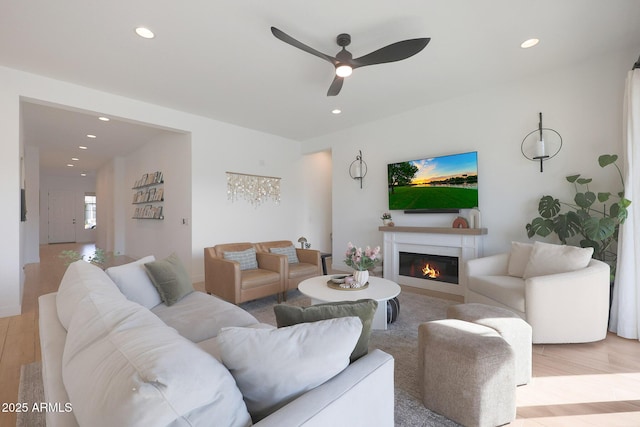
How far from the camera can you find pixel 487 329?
70.4 inches

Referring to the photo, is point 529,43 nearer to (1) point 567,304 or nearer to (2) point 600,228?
(2) point 600,228

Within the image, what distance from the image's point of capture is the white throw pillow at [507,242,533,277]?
301 centimetres

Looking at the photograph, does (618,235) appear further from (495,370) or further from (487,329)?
(495,370)

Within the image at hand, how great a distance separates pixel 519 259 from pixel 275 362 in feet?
10.4

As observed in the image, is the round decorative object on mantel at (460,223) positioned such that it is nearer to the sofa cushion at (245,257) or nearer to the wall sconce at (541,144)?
the wall sconce at (541,144)

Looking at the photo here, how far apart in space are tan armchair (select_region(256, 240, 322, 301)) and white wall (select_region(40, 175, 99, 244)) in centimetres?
1103

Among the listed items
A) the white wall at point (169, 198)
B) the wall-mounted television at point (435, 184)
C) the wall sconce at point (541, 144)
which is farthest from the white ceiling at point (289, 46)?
the white wall at point (169, 198)

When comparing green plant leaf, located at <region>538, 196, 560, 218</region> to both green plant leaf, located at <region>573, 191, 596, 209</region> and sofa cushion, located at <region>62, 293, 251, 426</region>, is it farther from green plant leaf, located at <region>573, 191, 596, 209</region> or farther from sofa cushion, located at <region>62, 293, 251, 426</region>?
sofa cushion, located at <region>62, 293, 251, 426</region>

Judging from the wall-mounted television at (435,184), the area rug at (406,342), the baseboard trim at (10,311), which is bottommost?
the area rug at (406,342)

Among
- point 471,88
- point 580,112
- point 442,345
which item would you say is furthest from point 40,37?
point 580,112

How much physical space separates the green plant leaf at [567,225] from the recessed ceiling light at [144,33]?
4374 mm

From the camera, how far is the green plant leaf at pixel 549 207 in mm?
3154

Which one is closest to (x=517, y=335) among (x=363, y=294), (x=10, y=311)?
(x=363, y=294)

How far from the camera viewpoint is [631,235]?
258 cm
